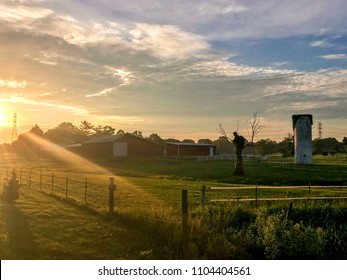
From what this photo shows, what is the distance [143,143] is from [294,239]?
214 feet

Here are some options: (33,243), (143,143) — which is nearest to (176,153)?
(143,143)

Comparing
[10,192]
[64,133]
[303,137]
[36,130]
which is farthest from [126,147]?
[64,133]

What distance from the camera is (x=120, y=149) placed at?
74.2 metres

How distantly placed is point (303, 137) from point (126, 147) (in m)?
30.8

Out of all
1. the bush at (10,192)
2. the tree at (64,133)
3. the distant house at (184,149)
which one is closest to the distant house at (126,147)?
the distant house at (184,149)

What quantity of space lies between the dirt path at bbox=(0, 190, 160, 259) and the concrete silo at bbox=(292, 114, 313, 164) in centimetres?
4741

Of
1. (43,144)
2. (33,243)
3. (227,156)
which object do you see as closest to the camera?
(33,243)

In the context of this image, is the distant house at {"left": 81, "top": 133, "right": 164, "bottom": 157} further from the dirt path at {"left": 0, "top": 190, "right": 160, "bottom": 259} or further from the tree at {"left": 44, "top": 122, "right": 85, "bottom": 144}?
the tree at {"left": 44, "top": 122, "right": 85, "bottom": 144}

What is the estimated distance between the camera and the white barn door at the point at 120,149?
2913 inches

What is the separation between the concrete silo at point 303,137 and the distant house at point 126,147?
25946 millimetres

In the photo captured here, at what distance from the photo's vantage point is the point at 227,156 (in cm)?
7100

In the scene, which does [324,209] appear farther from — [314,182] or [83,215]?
[314,182]

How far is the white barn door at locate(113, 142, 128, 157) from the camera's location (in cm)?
7400

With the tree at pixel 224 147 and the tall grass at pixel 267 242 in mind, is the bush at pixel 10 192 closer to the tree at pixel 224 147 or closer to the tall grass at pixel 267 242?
the tall grass at pixel 267 242
